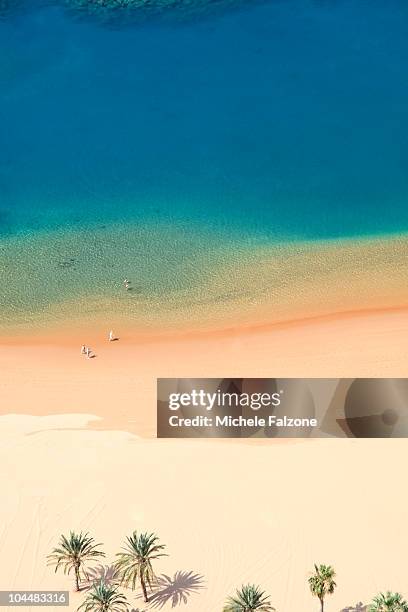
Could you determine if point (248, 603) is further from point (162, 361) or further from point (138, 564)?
point (162, 361)

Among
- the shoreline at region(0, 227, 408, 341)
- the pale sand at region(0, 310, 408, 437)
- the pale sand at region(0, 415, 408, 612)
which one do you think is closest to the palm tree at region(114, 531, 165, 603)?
the pale sand at region(0, 415, 408, 612)

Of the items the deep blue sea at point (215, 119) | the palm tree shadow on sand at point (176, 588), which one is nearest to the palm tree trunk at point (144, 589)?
the palm tree shadow on sand at point (176, 588)

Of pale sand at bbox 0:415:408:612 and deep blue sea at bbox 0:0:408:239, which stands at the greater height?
deep blue sea at bbox 0:0:408:239

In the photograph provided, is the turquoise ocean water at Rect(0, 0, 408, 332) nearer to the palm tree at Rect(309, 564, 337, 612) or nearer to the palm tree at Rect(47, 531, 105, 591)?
the palm tree at Rect(47, 531, 105, 591)

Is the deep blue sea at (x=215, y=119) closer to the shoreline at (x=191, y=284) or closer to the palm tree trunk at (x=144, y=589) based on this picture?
the shoreline at (x=191, y=284)

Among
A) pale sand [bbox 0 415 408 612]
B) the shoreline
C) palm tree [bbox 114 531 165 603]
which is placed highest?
the shoreline

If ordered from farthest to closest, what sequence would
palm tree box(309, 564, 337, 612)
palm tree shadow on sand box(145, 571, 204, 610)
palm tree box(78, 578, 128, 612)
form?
palm tree shadow on sand box(145, 571, 204, 610), palm tree box(309, 564, 337, 612), palm tree box(78, 578, 128, 612)

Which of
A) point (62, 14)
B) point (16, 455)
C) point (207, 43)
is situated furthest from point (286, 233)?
point (62, 14)
